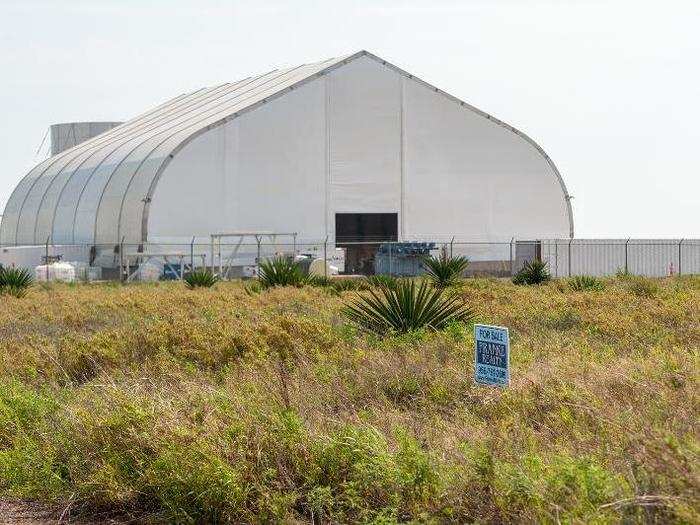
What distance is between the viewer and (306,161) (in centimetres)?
5106

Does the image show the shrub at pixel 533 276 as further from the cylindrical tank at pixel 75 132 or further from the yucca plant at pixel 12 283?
the cylindrical tank at pixel 75 132

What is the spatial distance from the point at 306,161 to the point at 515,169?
10382mm

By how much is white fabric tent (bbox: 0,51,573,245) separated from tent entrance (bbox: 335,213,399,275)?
1.69 feet

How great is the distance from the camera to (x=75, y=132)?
79.2 meters

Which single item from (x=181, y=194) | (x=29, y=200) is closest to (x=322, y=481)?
(x=181, y=194)

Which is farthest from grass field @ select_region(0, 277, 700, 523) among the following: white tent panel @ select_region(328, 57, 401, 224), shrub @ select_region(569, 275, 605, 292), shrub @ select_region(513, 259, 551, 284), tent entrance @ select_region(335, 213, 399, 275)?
tent entrance @ select_region(335, 213, 399, 275)

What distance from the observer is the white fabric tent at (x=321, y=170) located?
1922 inches

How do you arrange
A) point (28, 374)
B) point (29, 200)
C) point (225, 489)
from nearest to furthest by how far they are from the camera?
point (225, 489) → point (28, 374) → point (29, 200)

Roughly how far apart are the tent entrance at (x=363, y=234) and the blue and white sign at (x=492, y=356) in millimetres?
41372

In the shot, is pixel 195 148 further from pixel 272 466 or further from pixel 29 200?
pixel 272 466

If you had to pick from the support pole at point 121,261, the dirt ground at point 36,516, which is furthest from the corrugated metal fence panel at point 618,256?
the dirt ground at point 36,516

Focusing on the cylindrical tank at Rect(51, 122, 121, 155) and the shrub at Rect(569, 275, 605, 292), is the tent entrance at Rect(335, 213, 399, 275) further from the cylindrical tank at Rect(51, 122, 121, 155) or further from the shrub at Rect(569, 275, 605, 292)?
the cylindrical tank at Rect(51, 122, 121, 155)

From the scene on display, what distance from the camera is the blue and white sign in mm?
10109

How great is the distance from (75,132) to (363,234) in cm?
3271
